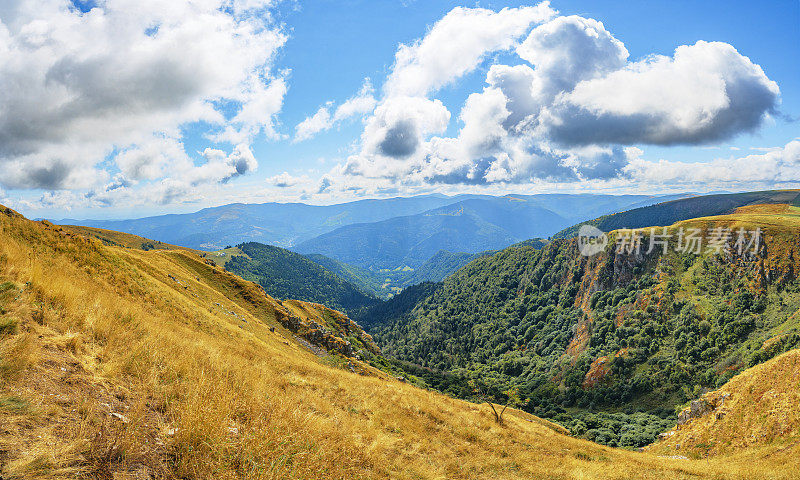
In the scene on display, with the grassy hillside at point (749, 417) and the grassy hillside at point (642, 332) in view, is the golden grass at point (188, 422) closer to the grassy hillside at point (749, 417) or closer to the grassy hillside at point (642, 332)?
the grassy hillside at point (749, 417)

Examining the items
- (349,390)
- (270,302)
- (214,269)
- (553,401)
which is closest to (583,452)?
(349,390)

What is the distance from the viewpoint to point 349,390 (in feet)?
47.6

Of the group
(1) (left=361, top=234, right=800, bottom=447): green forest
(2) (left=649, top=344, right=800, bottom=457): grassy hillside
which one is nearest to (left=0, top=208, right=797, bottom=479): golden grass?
(2) (left=649, top=344, right=800, bottom=457): grassy hillside

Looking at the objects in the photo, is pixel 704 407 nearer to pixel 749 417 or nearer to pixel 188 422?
pixel 749 417

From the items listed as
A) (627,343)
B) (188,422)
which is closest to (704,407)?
(188,422)

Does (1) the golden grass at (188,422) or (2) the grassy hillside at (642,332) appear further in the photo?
(2) the grassy hillside at (642,332)

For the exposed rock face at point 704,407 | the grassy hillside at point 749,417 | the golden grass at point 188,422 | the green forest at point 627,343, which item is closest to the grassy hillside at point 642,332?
the green forest at point 627,343

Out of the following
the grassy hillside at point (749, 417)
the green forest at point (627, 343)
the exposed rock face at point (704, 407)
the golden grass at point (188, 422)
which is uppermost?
the golden grass at point (188, 422)

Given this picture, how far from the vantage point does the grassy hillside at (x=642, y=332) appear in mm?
77625

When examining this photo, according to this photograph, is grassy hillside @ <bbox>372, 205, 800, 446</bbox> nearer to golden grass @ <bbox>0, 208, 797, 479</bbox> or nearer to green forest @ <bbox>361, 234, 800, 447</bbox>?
A: green forest @ <bbox>361, 234, 800, 447</bbox>

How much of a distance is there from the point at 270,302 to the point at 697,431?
56257 mm

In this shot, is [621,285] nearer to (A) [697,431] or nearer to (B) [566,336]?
(B) [566,336]

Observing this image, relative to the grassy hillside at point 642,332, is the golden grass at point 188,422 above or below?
above

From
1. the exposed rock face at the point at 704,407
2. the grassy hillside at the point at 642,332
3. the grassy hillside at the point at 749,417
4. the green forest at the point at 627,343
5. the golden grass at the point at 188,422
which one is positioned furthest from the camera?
the grassy hillside at the point at 642,332
